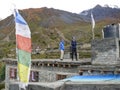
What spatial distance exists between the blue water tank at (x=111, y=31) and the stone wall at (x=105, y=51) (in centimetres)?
83

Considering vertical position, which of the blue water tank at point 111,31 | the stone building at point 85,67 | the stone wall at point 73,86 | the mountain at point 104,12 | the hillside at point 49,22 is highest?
the mountain at point 104,12

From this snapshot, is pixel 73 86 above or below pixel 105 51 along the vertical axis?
below

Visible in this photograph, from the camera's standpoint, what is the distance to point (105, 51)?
68.3ft

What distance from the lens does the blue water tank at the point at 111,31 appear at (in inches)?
826

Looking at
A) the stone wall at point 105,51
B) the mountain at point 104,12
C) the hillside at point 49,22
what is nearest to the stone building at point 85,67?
the stone wall at point 105,51

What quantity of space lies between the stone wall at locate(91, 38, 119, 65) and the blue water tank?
83 cm

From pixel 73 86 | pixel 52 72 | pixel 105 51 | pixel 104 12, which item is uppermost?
pixel 104 12

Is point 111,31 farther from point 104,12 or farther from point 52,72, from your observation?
point 104,12

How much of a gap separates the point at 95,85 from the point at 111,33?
944 cm

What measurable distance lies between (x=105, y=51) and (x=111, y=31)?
149 cm

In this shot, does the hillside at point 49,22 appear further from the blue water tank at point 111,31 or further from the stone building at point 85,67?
the blue water tank at point 111,31

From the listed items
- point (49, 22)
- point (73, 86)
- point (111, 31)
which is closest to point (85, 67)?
point (111, 31)

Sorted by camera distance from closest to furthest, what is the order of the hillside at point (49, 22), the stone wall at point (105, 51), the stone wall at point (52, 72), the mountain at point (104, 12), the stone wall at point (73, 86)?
the stone wall at point (73, 86) → the stone wall at point (105, 51) → the stone wall at point (52, 72) → the hillside at point (49, 22) → the mountain at point (104, 12)

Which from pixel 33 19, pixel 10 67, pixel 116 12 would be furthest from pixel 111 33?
pixel 116 12
